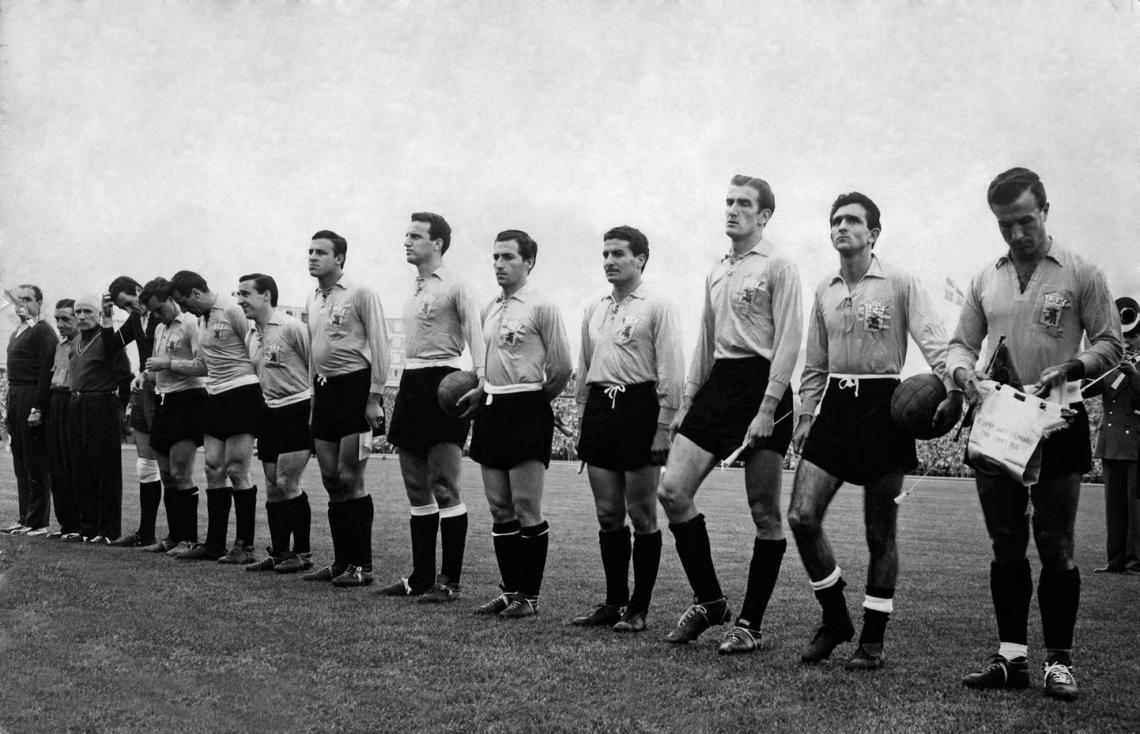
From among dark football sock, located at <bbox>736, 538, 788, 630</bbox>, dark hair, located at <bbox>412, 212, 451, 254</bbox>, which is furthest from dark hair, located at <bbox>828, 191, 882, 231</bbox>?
dark hair, located at <bbox>412, 212, 451, 254</bbox>

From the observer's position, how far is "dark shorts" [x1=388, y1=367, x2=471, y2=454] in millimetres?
6844

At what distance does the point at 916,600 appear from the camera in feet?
23.3

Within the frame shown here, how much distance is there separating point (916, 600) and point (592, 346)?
2.89 meters

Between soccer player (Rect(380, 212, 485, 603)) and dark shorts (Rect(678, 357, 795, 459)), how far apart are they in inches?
72.3

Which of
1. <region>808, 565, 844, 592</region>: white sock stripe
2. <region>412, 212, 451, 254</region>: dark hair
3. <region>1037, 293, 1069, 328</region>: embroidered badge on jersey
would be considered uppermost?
<region>412, 212, 451, 254</region>: dark hair

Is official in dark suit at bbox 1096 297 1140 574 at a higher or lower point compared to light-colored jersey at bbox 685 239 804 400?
lower

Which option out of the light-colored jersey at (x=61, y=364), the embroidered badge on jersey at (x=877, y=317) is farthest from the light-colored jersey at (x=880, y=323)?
the light-colored jersey at (x=61, y=364)

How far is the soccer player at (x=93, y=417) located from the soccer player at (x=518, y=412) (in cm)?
488

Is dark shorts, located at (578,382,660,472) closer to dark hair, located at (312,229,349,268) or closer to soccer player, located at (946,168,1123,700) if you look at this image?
soccer player, located at (946,168,1123,700)

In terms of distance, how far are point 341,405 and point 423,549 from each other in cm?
122

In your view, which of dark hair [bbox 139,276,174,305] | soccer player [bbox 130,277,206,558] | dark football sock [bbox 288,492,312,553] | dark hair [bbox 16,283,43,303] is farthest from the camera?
dark hair [bbox 16,283,43,303]

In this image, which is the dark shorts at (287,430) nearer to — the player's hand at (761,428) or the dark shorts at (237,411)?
the dark shorts at (237,411)

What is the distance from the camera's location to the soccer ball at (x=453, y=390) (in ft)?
21.3

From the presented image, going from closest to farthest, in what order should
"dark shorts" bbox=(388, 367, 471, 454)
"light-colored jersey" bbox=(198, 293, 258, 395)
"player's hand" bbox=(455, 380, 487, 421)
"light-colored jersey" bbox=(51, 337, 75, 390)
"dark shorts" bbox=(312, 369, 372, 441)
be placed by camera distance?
"player's hand" bbox=(455, 380, 487, 421), "dark shorts" bbox=(388, 367, 471, 454), "dark shorts" bbox=(312, 369, 372, 441), "light-colored jersey" bbox=(198, 293, 258, 395), "light-colored jersey" bbox=(51, 337, 75, 390)
